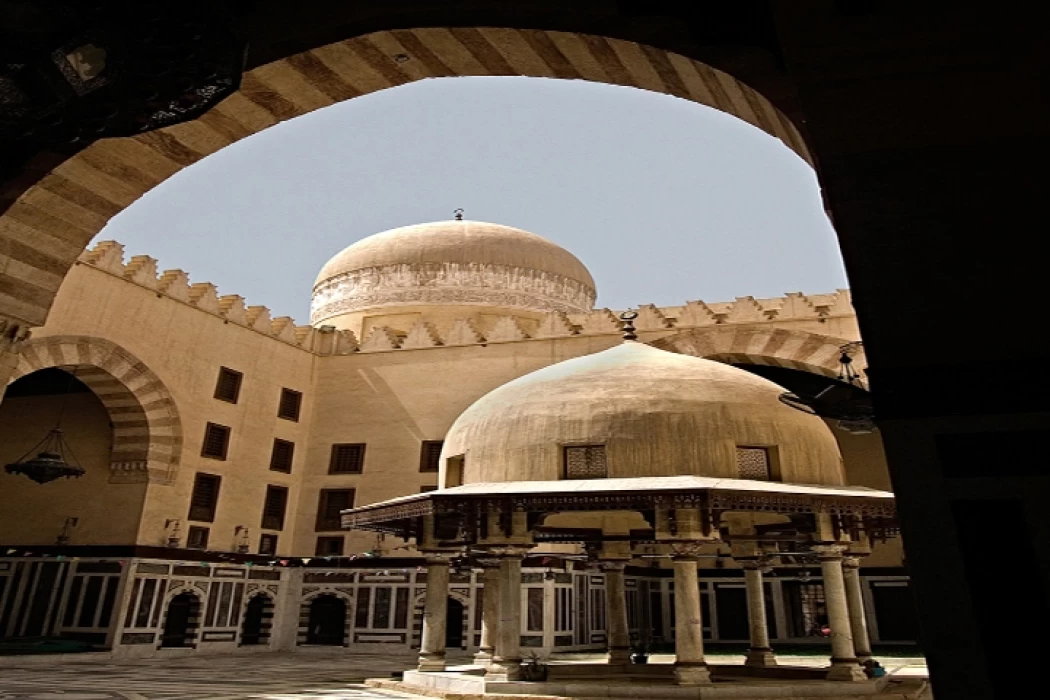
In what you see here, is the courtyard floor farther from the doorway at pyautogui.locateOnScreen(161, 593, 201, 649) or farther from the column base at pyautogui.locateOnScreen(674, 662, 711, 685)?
the column base at pyautogui.locateOnScreen(674, 662, 711, 685)

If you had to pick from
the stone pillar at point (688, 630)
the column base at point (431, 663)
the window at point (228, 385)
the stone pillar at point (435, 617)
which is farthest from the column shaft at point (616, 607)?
the window at point (228, 385)

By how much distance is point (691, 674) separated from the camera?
7.76 m

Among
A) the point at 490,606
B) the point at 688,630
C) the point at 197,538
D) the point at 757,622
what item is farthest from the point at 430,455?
the point at 688,630

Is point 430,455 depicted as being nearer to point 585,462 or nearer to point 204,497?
point 204,497

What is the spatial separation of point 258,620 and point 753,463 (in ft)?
44.2

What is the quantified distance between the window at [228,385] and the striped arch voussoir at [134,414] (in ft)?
4.53

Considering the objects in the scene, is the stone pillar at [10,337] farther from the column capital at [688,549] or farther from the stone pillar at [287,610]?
the stone pillar at [287,610]

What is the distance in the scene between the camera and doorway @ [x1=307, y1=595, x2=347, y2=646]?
18.0 m

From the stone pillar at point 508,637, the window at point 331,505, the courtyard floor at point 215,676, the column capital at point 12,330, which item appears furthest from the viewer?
the window at point 331,505

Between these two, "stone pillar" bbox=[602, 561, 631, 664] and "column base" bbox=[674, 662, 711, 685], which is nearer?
"column base" bbox=[674, 662, 711, 685]

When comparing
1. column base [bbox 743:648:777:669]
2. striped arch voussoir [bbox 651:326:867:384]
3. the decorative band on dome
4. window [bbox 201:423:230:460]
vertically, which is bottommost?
column base [bbox 743:648:777:669]

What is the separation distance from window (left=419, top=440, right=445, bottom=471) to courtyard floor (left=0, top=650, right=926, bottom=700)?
4179 mm

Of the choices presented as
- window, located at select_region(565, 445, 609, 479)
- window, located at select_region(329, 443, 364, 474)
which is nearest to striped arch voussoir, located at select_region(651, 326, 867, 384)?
window, located at select_region(329, 443, 364, 474)

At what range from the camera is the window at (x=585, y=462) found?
28.7ft
